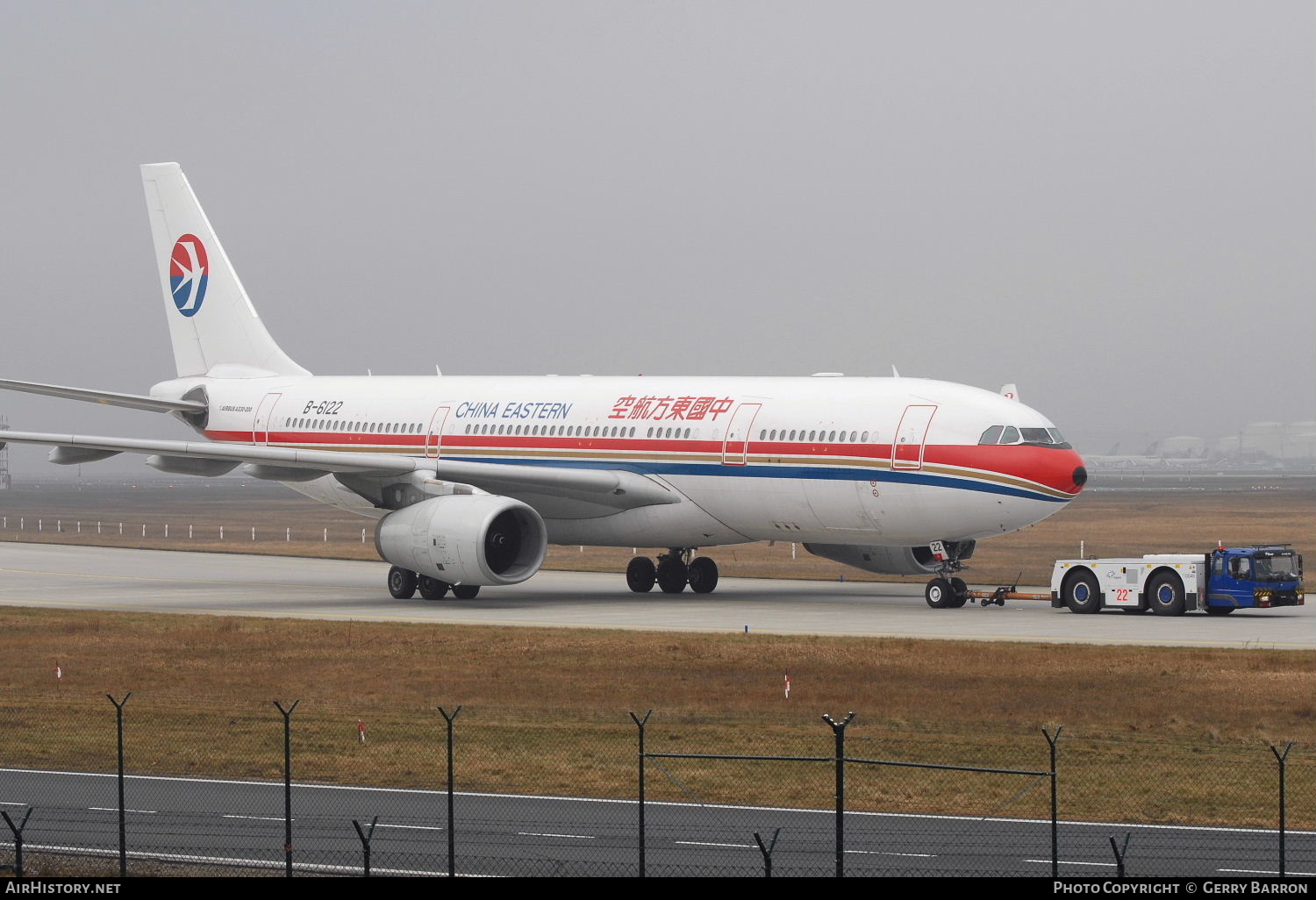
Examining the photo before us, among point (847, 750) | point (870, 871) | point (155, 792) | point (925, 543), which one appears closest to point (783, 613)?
point (925, 543)

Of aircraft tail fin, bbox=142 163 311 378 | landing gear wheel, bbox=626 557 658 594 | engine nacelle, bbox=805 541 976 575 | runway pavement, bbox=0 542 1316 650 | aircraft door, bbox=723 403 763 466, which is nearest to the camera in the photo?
runway pavement, bbox=0 542 1316 650

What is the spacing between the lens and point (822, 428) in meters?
40.4

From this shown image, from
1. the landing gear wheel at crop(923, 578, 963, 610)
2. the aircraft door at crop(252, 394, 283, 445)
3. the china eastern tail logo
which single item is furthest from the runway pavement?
the china eastern tail logo

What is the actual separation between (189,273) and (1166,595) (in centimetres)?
3293

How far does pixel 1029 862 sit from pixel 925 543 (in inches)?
915

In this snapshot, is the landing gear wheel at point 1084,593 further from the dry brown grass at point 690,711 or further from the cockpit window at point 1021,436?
the dry brown grass at point 690,711

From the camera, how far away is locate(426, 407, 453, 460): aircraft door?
4791cm

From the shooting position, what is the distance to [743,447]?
41.5 m

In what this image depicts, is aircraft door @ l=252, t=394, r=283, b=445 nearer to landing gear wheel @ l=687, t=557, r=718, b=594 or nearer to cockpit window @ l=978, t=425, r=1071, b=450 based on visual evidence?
landing gear wheel @ l=687, t=557, r=718, b=594

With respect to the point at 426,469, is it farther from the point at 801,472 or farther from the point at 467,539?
the point at 801,472

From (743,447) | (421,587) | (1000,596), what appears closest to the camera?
(1000,596)

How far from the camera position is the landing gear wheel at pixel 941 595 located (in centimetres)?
4072

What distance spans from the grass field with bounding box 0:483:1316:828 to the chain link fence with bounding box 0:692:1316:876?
0.26 ft

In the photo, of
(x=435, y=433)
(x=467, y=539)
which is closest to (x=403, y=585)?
(x=467, y=539)
